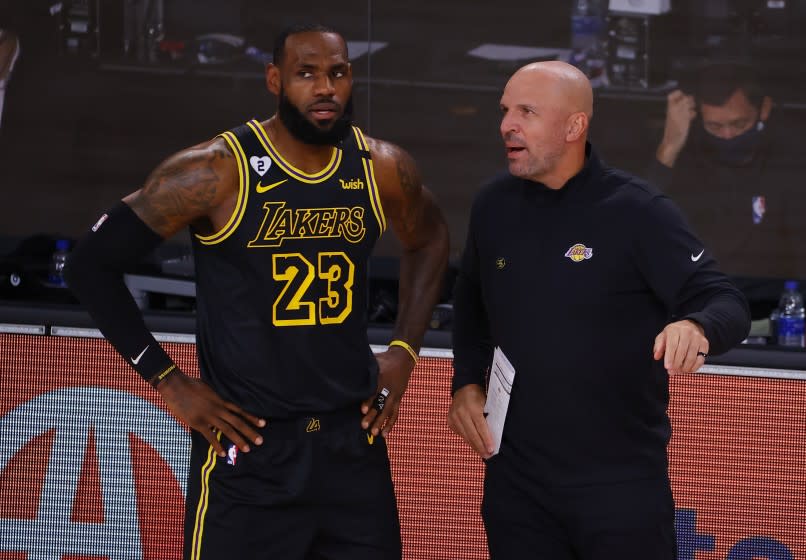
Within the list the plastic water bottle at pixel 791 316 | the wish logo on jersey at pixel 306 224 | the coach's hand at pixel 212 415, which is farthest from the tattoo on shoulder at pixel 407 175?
the plastic water bottle at pixel 791 316

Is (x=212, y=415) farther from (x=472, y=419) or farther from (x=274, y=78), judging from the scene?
(x=274, y=78)

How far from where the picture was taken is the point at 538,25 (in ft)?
19.7

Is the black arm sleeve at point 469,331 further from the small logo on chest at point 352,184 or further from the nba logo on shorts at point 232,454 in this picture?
the nba logo on shorts at point 232,454

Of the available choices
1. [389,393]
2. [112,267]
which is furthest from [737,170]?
[112,267]

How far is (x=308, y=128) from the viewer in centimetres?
325

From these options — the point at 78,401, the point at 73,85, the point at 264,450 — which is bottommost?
the point at 78,401

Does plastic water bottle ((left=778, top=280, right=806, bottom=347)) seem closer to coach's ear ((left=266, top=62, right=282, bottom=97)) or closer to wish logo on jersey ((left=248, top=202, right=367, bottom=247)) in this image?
wish logo on jersey ((left=248, top=202, right=367, bottom=247))

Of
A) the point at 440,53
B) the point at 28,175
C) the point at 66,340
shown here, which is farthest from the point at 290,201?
the point at 28,175

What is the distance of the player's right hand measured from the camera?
597cm

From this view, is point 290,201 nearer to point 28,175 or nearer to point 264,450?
point 264,450

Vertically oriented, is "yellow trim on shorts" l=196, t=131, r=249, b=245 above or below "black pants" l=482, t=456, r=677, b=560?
above

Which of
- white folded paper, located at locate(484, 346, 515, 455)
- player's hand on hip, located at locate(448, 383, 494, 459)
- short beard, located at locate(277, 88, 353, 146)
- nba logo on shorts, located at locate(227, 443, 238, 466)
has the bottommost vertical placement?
nba logo on shorts, located at locate(227, 443, 238, 466)

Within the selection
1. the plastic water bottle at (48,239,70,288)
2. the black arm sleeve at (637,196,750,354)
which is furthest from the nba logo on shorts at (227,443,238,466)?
the plastic water bottle at (48,239,70,288)

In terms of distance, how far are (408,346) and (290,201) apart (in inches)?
25.5
